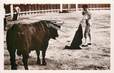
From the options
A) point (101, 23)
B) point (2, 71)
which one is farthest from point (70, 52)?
point (2, 71)

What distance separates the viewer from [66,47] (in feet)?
4.66

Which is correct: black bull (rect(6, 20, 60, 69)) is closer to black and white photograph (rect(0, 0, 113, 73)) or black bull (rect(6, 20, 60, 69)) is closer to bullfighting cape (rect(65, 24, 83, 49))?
black and white photograph (rect(0, 0, 113, 73))

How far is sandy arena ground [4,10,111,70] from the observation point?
1409mm

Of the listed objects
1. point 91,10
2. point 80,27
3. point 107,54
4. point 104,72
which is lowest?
point 104,72

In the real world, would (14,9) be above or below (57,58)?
above

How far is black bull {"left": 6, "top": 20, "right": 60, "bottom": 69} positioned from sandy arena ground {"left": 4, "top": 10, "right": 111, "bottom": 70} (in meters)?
0.03

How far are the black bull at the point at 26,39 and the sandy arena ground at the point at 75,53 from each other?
3 cm

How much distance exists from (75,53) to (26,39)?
0.34 meters

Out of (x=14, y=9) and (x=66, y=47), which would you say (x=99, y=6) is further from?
(x=14, y=9)

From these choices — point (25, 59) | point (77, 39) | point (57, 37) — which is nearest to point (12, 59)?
point (25, 59)

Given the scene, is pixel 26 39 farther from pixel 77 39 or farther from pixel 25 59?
pixel 77 39

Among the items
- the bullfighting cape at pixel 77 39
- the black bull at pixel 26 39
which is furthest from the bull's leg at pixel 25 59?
the bullfighting cape at pixel 77 39

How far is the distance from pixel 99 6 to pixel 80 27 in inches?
7.3

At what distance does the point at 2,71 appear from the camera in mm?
1417
